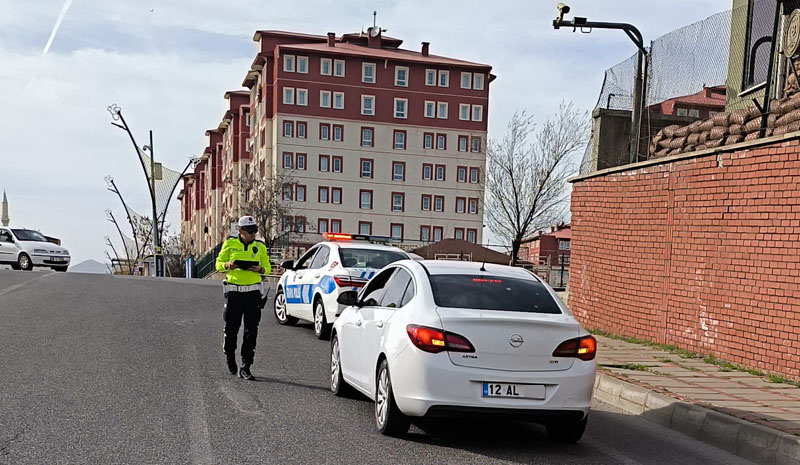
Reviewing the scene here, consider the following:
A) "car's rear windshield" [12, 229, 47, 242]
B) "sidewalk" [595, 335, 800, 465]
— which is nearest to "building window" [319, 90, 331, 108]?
"car's rear windshield" [12, 229, 47, 242]

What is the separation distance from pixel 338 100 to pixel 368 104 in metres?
2.75

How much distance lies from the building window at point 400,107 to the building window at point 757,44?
6534 centimetres

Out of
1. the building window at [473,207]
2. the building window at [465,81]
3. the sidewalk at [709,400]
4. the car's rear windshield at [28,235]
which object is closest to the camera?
the sidewalk at [709,400]

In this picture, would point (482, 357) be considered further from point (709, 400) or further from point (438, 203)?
point (438, 203)

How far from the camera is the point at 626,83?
17.1 m

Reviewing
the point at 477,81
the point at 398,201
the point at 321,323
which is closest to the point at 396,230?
the point at 398,201

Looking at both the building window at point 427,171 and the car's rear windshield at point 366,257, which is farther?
the building window at point 427,171

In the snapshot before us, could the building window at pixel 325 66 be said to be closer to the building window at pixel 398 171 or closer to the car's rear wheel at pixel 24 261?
the building window at pixel 398 171

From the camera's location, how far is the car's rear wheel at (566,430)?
23.4ft

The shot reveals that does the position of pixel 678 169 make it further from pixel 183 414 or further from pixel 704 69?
pixel 183 414

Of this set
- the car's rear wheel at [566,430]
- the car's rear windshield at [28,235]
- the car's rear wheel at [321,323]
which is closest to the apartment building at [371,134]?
the car's rear windshield at [28,235]

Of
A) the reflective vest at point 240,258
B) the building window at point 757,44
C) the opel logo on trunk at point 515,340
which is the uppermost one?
the building window at point 757,44

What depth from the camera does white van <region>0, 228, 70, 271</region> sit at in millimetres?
36625

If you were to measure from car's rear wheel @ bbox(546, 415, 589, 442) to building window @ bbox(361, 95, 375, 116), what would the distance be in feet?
242
